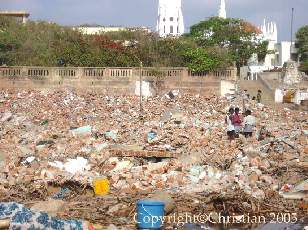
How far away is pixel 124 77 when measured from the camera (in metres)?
30.2

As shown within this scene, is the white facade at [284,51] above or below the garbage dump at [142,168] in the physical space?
above

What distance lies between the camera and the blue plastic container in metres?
8.30

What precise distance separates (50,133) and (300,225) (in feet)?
38.6

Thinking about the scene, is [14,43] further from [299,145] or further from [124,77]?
[299,145]

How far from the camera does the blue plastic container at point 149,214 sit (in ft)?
27.2

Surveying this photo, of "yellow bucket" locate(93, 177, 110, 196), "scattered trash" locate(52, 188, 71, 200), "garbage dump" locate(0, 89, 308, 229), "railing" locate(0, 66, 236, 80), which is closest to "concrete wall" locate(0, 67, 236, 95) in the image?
"railing" locate(0, 66, 236, 80)

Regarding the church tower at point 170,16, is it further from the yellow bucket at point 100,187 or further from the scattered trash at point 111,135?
the yellow bucket at point 100,187

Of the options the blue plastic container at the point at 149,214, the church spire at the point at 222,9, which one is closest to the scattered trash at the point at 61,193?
the blue plastic container at the point at 149,214

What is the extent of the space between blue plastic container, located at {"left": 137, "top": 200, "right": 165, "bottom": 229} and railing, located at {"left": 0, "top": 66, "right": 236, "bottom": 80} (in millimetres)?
21528

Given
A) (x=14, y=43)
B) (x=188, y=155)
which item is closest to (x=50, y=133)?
(x=188, y=155)

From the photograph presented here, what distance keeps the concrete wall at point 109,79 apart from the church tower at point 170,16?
4691cm

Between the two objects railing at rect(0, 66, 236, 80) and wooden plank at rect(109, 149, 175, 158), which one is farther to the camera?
railing at rect(0, 66, 236, 80)

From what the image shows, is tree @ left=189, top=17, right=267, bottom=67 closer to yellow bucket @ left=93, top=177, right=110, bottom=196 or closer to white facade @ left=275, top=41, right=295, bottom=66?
white facade @ left=275, top=41, right=295, bottom=66

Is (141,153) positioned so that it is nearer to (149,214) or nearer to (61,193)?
(61,193)
